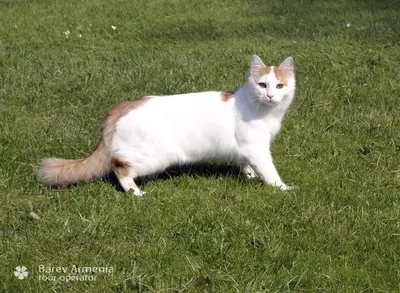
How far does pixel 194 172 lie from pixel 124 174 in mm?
700

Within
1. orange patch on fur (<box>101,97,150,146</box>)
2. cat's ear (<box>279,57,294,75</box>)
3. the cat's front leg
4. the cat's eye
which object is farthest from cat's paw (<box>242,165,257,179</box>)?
orange patch on fur (<box>101,97,150,146</box>)

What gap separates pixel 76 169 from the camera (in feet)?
14.3

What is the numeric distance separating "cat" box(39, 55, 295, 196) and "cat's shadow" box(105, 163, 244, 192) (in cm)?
17

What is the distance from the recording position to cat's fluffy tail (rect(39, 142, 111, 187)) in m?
4.34

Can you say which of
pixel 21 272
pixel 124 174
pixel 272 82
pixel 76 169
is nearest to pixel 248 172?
pixel 272 82

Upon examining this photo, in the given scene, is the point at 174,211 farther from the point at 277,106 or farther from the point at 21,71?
the point at 21,71

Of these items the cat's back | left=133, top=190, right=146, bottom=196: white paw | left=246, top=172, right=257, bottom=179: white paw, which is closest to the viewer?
left=133, top=190, right=146, bottom=196: white paw

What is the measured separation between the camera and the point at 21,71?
24.2ft

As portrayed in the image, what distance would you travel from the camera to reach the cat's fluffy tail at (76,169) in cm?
434

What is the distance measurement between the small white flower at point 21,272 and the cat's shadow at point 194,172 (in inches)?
54.0

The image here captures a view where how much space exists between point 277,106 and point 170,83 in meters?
2.43

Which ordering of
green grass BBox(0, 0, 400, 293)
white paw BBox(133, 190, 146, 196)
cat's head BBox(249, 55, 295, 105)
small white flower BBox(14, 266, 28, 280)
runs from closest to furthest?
small white flower BBox(14, 266, 28, 280)
green grass BBox(0, 0, 400, 293)
white paw BBox(133, 190, 146, 196)
cat's head BBox(249, 55, 295, 105)

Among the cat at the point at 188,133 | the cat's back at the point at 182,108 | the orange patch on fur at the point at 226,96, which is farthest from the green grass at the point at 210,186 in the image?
the orange patch on fur at the point at 226,96

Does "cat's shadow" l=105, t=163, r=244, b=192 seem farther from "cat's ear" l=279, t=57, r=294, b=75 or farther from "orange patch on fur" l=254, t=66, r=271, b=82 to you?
"cat's ear" l=279, t=57, r=294, b=75
